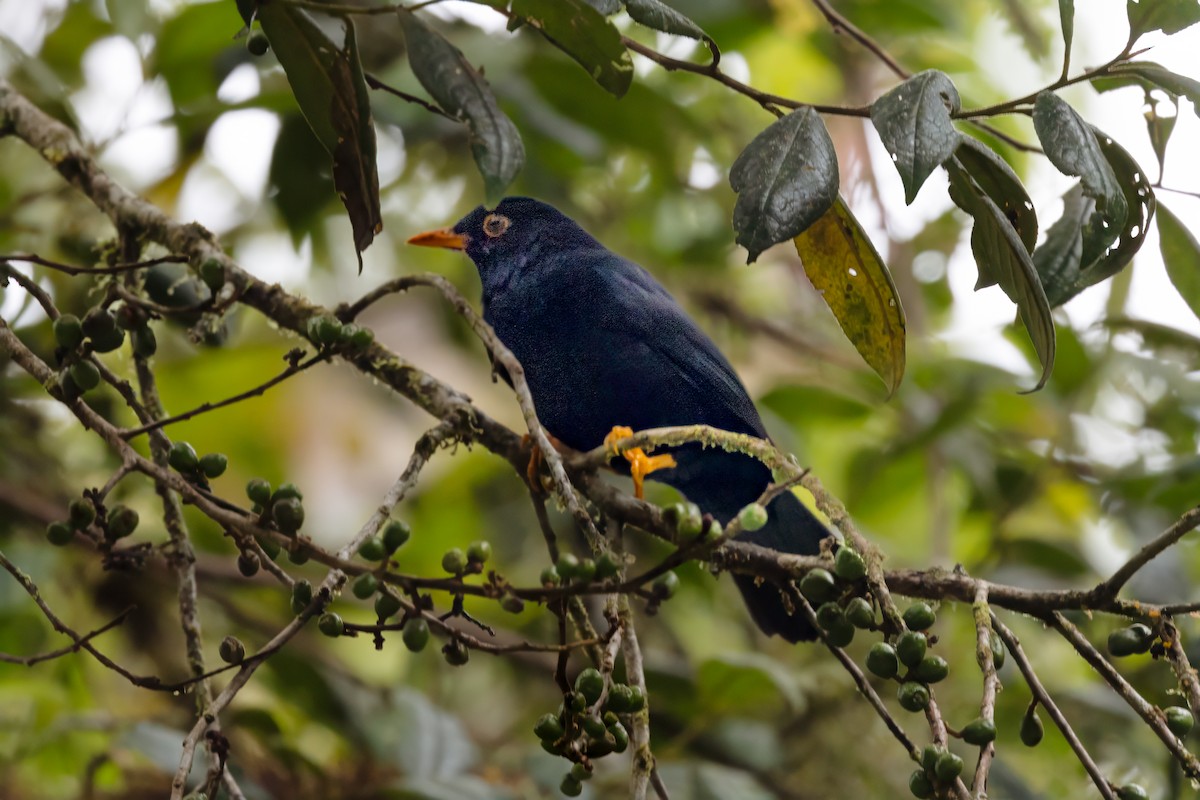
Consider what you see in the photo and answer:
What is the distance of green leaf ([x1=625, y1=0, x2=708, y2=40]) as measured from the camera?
6.53 ft

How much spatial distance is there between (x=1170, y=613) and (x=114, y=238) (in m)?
2.67

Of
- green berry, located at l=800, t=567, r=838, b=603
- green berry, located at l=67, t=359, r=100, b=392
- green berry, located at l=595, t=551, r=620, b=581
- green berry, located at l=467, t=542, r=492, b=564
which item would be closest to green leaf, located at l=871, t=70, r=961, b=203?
green berry, located at l=800, t=567, r=838, b=603

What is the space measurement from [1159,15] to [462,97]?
126cm

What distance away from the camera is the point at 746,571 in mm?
2215

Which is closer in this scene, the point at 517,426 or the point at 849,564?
the point at 849,564

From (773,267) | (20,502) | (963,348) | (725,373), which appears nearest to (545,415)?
(725,373)

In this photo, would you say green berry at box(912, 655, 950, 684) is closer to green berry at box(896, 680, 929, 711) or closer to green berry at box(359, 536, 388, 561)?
green berry at box(896, 680, 929, 711)

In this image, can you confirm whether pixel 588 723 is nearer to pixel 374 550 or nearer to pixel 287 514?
pixel 374 550

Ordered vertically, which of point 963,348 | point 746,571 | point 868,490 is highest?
point 963,348

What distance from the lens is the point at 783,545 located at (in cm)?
320

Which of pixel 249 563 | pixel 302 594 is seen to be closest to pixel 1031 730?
pixel 302 594

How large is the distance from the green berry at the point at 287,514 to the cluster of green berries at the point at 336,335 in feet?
1.43

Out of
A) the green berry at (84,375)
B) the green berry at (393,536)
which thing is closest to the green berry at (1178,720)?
the green berry at (393,536)

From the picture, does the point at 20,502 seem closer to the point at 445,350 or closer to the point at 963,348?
the point at 445,350
